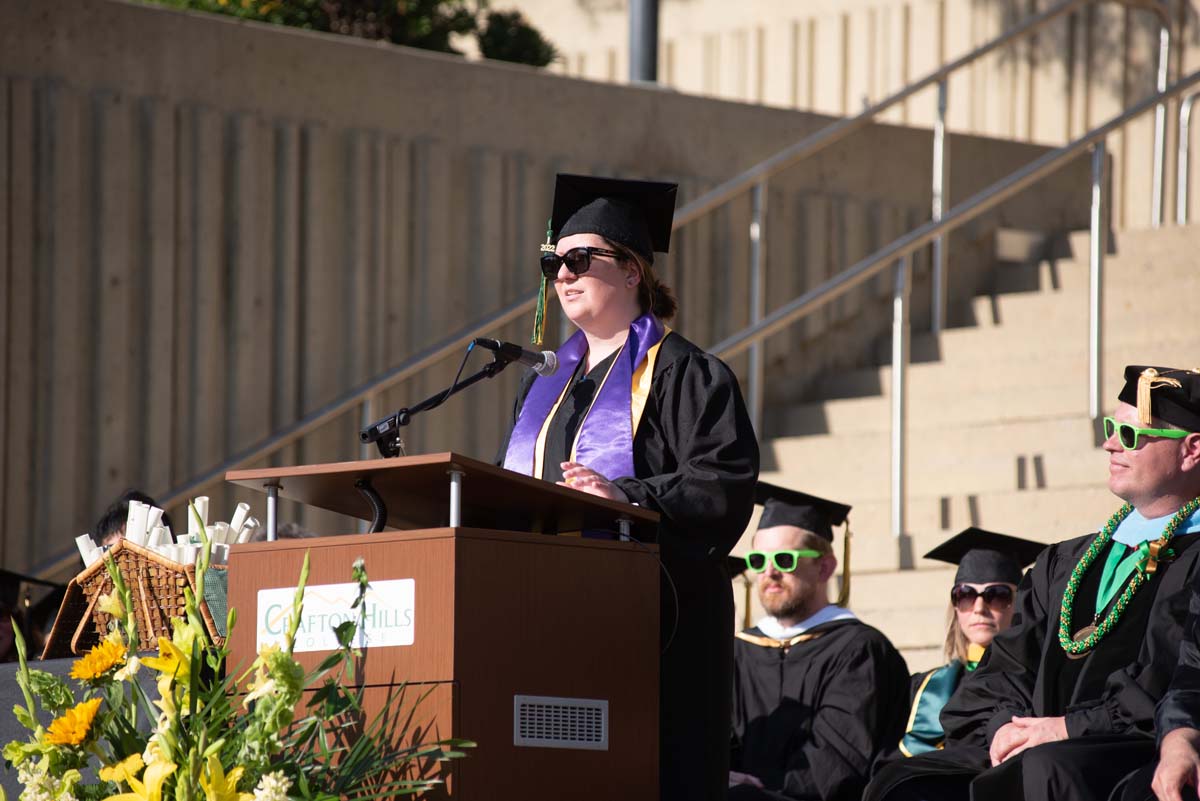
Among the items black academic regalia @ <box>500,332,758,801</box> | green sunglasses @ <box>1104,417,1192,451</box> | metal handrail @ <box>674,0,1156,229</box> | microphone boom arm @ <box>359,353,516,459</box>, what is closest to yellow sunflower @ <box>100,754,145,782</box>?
microphone boom arm @ <box>359,353,516,459</box>

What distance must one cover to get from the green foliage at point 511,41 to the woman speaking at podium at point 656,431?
5.98 meters

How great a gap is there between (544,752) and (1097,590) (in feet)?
5.24

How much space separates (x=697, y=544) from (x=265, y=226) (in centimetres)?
448

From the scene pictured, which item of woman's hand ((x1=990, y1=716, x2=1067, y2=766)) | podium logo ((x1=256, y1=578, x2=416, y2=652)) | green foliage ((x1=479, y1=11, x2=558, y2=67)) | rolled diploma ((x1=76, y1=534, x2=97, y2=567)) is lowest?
woman's hand ((x1=990, y1=716, x2=1067, y2=766))

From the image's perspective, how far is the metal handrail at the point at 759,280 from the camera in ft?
24.3

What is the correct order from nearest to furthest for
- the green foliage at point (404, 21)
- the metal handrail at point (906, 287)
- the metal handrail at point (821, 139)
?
the metal handrail at point (906, 287) → the metal handrail at point (821, 139) → the green foliage at point (404, 21)

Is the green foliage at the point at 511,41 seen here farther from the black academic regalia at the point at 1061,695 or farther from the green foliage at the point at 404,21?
the black academic regalia at the point at 1061,695

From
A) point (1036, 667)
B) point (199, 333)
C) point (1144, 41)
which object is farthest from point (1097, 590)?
point (1144, 41)

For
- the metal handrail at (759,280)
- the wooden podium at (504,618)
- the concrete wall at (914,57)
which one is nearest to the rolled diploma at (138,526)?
the wooden podium at (504,618)

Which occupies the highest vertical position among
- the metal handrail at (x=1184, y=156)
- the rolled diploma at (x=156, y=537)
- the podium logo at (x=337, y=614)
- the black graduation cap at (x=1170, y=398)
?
the metal handrail at (x=1184, y=156)

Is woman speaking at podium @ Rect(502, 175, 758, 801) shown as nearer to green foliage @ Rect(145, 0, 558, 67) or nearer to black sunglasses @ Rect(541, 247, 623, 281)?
black sunglasses @ Rect(541, 247, 623, 281)

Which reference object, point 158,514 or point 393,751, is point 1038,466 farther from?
point 393,751

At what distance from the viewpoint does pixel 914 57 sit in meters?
10.8

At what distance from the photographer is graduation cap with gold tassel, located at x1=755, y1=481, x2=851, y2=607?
5906 millimetres
